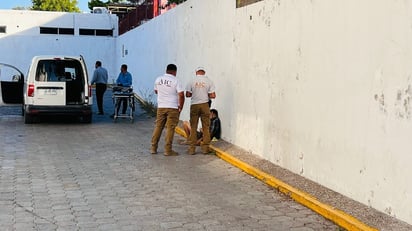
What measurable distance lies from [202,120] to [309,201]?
4.15 metres

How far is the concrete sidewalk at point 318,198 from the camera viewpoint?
567 cm

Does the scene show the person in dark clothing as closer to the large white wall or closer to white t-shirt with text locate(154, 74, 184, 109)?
the large white wall

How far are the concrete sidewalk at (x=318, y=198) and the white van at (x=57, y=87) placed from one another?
241 inches

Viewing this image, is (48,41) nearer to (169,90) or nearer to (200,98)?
(169,90)

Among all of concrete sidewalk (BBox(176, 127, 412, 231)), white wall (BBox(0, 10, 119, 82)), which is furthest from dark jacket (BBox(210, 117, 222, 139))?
white wall (BBox(0, 10, 119, 82))

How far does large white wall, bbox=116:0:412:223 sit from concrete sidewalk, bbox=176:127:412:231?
117 millimetres

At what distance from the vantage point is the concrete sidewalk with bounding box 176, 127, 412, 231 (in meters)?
5.67

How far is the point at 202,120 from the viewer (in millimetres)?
10547

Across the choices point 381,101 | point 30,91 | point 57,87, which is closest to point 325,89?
point 381,101

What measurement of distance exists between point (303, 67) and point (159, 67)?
11486 mm

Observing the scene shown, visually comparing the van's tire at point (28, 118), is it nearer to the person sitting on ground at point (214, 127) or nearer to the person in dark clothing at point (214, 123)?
the person sitting on ground at point (214, 127)

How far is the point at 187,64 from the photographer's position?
1501 cm

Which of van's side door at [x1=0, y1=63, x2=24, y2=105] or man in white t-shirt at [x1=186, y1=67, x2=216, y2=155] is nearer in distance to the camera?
man in white t-shirt at [x1=186, y1=67, x2=216, y2=155]

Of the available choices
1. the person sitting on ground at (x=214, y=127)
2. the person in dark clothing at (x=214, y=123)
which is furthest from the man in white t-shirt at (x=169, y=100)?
the person in dark clothing at (x=214, y=123)
